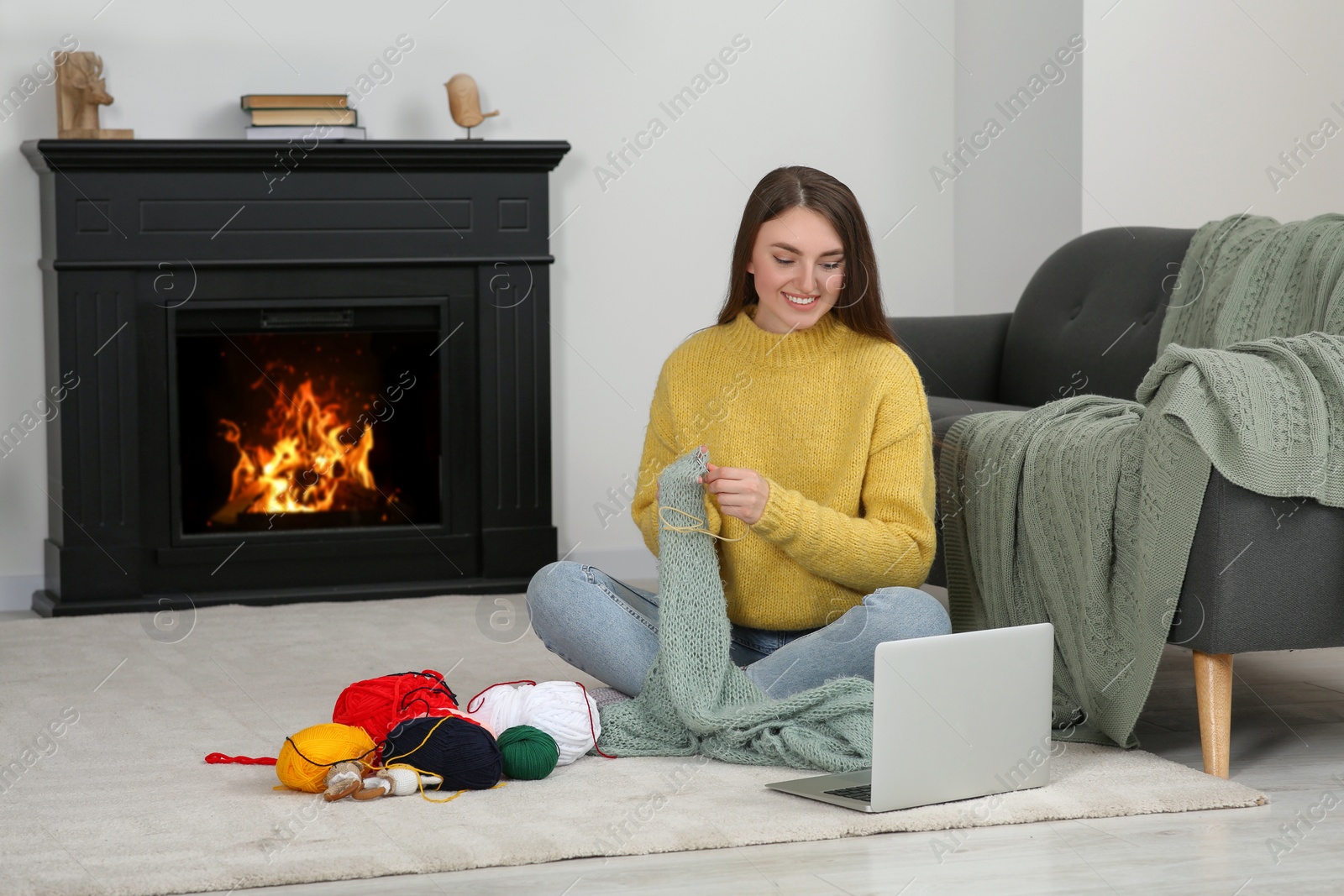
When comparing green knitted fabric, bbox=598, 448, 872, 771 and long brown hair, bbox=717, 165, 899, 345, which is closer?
green knitted fabric, bbox=598, 448, 872, 771

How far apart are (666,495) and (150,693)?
1048 millimetres

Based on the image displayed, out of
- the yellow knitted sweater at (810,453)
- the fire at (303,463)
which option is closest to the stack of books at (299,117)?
the fire at (303,463)

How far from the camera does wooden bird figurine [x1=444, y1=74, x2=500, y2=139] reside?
3.58m

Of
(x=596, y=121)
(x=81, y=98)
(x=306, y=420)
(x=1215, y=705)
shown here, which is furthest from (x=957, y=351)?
(x=81, y=98)

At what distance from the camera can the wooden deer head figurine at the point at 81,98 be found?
3.36 m

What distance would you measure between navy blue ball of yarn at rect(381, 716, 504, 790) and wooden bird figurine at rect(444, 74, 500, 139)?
208 cm

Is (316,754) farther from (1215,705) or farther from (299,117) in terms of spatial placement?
(299,117)

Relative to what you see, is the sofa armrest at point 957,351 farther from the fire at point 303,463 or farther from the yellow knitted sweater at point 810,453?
the fire at point 303,463

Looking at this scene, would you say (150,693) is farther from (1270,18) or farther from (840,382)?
(1270,18)

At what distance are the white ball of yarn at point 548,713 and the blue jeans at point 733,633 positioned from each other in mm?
109

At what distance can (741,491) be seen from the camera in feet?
6.24

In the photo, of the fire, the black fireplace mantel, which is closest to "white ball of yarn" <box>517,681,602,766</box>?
the black fireplace mantel

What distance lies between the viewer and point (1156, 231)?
2984 mm

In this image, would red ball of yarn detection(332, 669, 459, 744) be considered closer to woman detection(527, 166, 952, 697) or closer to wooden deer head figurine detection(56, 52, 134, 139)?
woman detection(527, 166, 952, 697)
